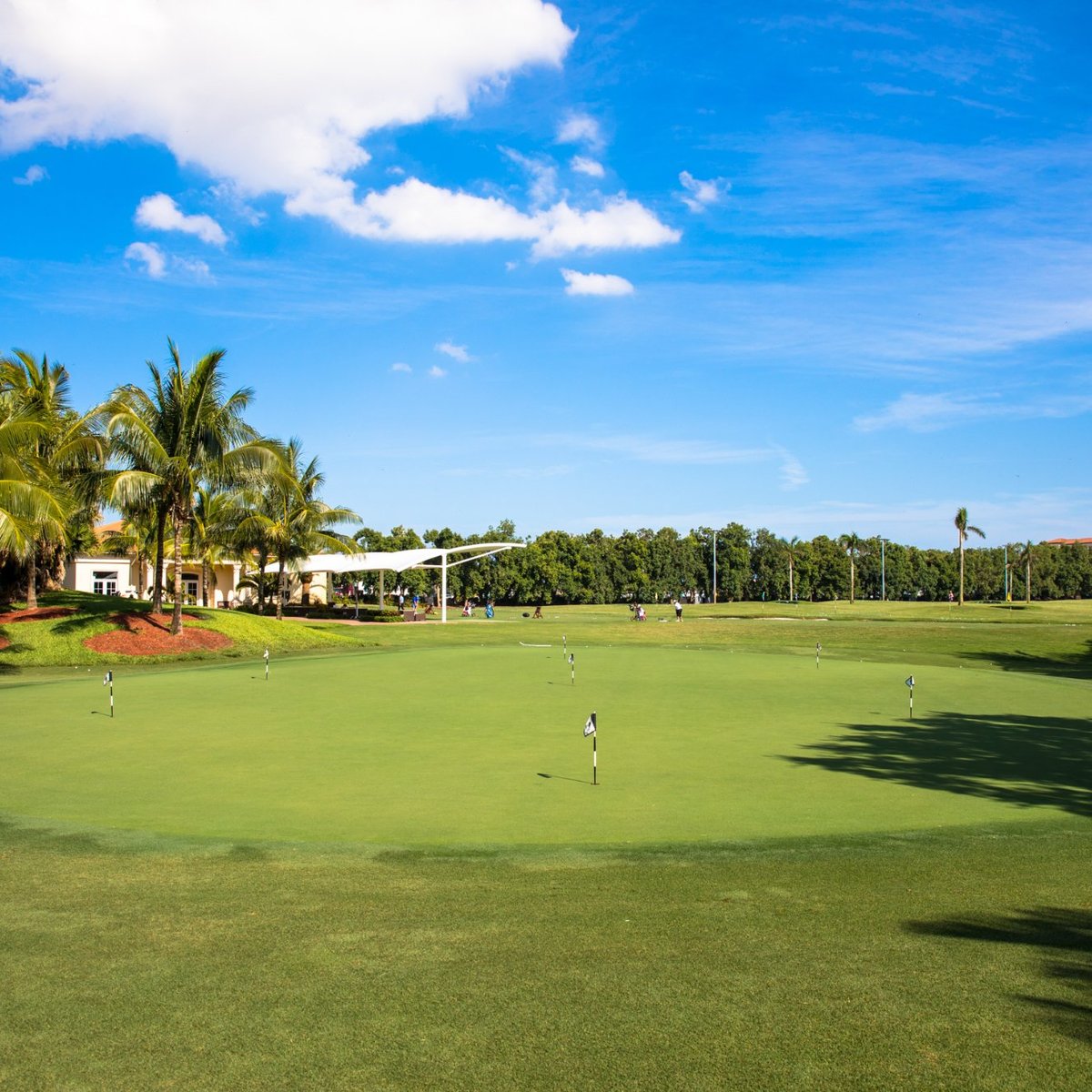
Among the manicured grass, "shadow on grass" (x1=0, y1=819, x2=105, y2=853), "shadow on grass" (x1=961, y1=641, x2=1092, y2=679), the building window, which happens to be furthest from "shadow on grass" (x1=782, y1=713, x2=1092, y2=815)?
the building window

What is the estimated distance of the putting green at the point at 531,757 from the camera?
10.6 m

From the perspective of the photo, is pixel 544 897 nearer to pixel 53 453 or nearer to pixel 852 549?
pixel 53 453

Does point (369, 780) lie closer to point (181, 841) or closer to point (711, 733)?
point (181, 841)

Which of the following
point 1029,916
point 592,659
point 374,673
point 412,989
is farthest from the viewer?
point 592,659

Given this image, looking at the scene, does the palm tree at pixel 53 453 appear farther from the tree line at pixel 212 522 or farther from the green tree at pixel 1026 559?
the green tree at pixel 1026 559

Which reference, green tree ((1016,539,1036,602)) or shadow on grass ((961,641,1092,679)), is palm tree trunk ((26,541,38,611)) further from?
green tree ((1016,539,1036,602))

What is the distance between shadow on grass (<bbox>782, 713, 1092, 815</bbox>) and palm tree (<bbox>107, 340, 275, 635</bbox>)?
84.8 ft

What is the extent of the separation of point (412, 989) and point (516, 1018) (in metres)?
0.77

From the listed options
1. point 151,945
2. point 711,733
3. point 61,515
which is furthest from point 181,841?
point 61,515

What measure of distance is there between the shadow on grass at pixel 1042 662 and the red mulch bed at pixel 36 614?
111 feet

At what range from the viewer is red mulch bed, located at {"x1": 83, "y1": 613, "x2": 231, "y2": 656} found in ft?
109

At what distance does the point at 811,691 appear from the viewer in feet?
76.2

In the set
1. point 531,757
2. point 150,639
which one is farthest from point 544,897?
point 150,639

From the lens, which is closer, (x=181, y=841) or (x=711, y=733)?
(x=181, y=841)
